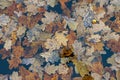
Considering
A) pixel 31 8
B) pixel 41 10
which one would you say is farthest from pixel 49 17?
pixel 31 8

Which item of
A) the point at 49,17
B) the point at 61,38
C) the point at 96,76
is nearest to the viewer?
the point at 96,76

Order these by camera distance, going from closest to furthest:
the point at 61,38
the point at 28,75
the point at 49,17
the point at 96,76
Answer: the point at 96,76 < the point at 28,75 < the point at 61,38 < the point at 49,17

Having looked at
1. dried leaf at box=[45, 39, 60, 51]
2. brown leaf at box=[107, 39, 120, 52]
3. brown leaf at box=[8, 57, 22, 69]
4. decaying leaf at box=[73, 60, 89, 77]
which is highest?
brown leaf at box=[107, 39, 120, 52]

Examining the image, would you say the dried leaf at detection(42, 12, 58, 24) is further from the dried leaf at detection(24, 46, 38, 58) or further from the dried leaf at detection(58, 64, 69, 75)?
the dried leaf at detection(58, 64, 69, 75)

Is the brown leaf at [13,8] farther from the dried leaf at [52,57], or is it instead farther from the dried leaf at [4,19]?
the dried leaf at [52,57]

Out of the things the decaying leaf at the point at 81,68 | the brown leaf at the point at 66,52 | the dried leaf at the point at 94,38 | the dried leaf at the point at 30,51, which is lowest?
the decaying leaf at the point at 81,68

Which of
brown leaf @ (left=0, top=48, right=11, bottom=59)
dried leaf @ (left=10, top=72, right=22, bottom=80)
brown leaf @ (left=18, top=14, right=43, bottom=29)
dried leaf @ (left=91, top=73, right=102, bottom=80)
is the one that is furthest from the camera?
brown leaf @ (left=18, top=14, right=43, bottom=29)

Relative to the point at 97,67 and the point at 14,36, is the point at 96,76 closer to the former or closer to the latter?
the point at 97,67

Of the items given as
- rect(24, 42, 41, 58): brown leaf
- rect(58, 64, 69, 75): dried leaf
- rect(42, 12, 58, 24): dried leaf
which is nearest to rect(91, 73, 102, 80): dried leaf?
rect(58, 64, 69, 75): dried leaf

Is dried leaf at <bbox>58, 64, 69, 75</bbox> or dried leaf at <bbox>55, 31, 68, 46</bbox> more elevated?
dried leaf at <bbox>55, 31, 68, 46</bbox>

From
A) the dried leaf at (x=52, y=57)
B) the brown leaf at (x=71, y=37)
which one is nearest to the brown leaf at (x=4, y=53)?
the dried leaf at (x=52, y=57)

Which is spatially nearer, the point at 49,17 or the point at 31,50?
the point at 31,50
